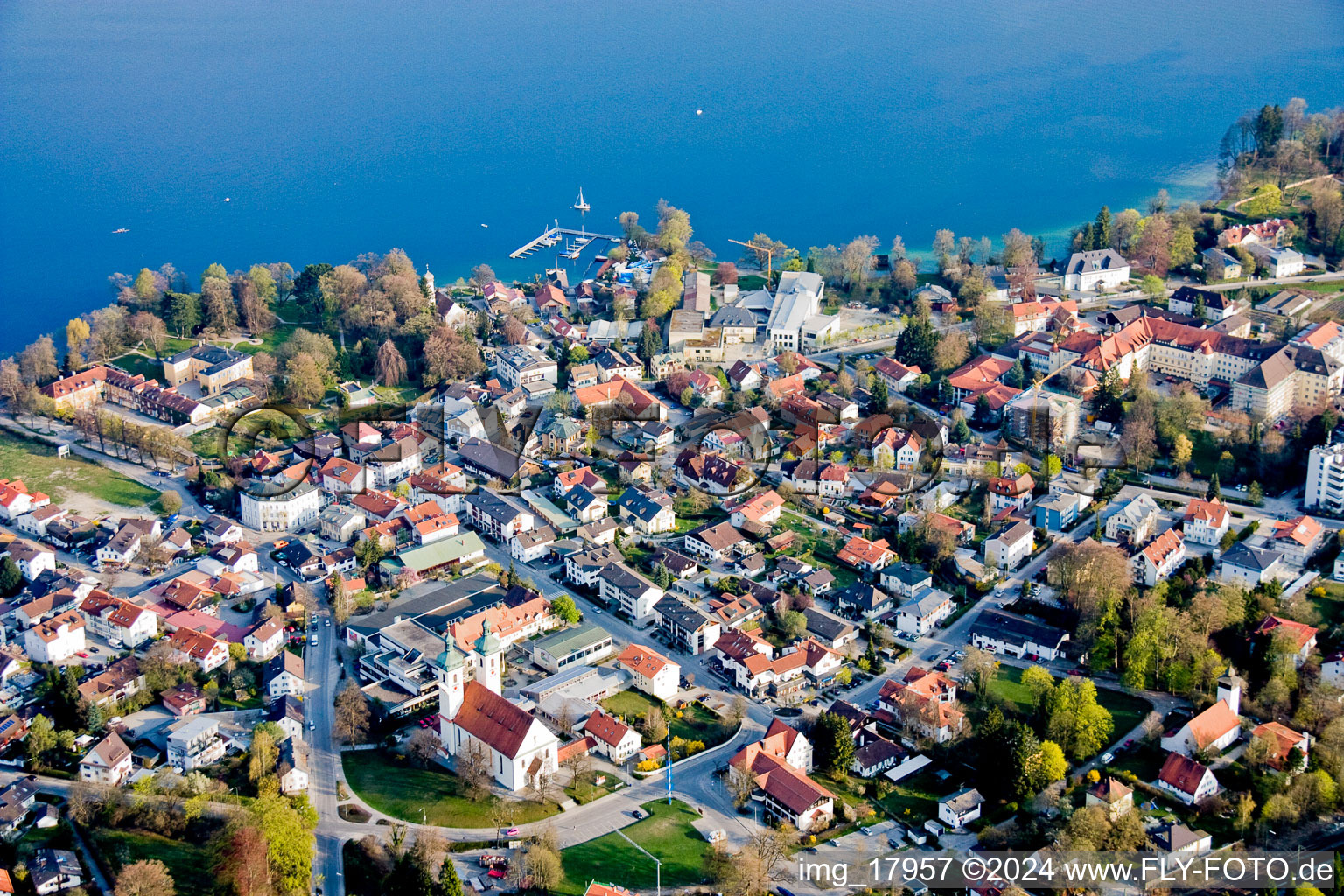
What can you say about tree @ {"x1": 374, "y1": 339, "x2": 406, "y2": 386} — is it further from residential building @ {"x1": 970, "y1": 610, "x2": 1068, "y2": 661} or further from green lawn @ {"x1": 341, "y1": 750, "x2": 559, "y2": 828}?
residential building @ {"x1": 970, "y1": 610, "x2": 1068, "y2": 661}

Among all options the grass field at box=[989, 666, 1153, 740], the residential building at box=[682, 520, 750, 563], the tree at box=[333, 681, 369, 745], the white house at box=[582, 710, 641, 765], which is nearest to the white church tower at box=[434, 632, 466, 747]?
the tree at box=[333, 681, 369, 745]

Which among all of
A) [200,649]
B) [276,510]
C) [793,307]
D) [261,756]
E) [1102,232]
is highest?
[1102,232]

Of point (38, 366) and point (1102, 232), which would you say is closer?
point (38, 366)

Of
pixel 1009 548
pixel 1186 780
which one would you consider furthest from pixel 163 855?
pixel 1009 548

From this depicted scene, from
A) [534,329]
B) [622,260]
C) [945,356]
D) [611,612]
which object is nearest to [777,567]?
[611,612]

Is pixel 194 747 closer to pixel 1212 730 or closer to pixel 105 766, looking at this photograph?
pixel 105 766
